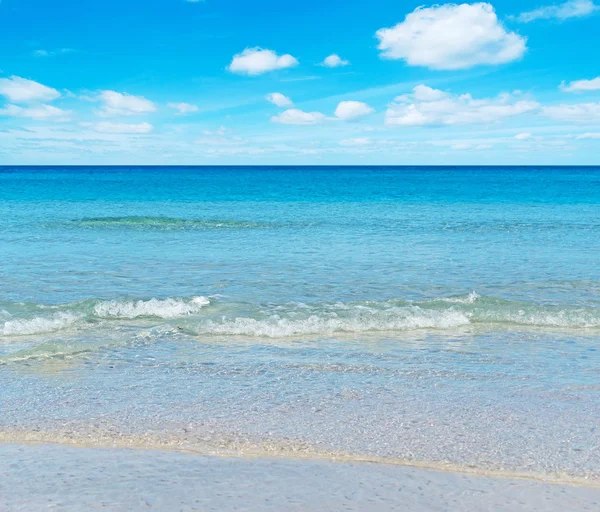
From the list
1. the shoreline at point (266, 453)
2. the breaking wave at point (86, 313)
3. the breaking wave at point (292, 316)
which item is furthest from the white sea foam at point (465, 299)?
the shoreline at point (266, 453)

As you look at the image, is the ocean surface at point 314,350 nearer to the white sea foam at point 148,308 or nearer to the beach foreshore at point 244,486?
the white sea foam at point 148,308

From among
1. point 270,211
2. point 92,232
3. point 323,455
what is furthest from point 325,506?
point 270,211

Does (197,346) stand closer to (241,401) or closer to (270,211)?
(241,401)

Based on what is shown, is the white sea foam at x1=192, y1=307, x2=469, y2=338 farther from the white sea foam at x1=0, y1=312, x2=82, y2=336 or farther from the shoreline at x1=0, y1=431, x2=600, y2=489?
the shoreline at x1=0, y1=431, x2=600, y2=489

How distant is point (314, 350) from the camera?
10.1 m

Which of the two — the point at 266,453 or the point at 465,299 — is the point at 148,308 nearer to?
the point at 465,299

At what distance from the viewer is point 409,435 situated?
6641 millimetres

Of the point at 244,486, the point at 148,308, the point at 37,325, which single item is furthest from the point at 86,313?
the point at 244,486

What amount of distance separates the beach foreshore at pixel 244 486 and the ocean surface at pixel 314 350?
0.31 metres

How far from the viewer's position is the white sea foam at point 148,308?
1227cm

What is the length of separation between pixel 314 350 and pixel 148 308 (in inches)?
169

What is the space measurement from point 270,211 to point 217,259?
21103 millimetres

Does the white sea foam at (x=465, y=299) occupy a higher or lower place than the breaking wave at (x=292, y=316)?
higher

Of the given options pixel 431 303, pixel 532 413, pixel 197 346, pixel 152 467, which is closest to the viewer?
pixel 152 467
